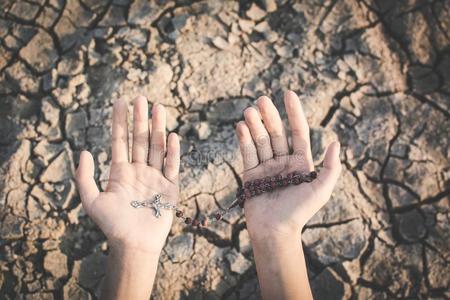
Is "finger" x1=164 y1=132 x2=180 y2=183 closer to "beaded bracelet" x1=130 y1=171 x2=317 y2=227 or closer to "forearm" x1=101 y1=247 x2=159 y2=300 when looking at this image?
"beaded bracelet" x1=130 y1=171 x2=317 y2=227

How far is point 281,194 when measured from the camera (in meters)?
2.09

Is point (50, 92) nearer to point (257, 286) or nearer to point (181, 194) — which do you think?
point (181, 194)

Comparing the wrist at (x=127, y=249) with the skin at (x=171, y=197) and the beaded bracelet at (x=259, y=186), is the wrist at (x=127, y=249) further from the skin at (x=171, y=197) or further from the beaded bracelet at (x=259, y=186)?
the beaded bracelet at (x=259, y=186)

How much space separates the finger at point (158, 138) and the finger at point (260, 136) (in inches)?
18.7

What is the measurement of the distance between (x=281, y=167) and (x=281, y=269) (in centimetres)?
56

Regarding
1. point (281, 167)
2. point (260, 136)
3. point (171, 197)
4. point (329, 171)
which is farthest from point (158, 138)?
point (329, 171)

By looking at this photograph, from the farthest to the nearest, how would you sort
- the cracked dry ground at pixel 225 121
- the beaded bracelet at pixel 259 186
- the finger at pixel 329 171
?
the cracked dry ground at pixel 225 121
the beaded bracelet at pixel 259 186
the finger at pixel 329 171

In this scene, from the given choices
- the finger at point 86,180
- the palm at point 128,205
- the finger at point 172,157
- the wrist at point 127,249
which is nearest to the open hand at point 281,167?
the finger at point 172,157

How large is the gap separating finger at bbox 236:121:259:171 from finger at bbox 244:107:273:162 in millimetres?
24

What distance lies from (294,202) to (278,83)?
112 cm

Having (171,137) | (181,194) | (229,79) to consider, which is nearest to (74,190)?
(181,194)

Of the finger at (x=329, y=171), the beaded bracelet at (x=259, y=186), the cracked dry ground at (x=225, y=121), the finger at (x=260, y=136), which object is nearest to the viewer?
the finger at (x=329, y=171)

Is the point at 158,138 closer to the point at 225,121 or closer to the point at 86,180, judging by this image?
the point at 86,180

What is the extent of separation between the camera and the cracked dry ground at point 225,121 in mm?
2471
